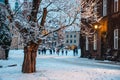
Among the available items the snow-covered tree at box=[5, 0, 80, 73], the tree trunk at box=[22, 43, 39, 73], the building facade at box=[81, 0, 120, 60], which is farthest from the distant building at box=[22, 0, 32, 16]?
the building facade at box=[81, 0, 120, 60]

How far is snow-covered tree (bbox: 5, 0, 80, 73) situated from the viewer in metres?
20.2

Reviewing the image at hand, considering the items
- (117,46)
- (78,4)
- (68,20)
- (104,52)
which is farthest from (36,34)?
(104,52)

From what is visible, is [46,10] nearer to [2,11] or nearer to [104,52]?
[2,11]

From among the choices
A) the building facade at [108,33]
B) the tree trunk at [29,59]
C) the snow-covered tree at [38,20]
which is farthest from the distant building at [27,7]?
the building facade at [108,33]

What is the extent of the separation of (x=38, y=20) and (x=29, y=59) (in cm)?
242

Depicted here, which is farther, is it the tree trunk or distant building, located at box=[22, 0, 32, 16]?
the tree trunk

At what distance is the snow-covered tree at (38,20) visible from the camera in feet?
66.1

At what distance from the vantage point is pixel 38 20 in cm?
2125

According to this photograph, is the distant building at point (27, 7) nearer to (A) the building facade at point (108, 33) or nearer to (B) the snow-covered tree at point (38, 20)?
(B) the snow-covered tree at point (38, 20)

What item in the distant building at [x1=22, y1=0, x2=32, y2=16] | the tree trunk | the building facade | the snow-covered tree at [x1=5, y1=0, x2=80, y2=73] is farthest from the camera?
the building facade

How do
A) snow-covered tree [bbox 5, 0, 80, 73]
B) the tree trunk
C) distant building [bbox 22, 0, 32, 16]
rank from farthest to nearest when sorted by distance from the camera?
the tree trunk → distant building [bbox 22, 0, 32, 16] → snow-covered tree [bbox 5, 0, 80, 73]

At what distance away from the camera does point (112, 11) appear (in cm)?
3825

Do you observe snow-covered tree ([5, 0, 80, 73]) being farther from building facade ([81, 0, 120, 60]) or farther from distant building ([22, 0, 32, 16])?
building facade ([81, 0, 120, 60])

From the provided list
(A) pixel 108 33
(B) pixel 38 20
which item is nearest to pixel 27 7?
(B) pixel 38 20
